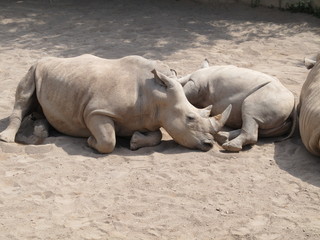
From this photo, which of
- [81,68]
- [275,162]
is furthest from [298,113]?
[81,68]

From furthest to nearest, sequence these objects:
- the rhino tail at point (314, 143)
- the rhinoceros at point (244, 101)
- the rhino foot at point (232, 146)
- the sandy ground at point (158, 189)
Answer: the rhinoceros at point (244, 101) → the rhino foot at point (232, 146) → the rhino tail at point (314, 143) → the sandy ground at point (158, 189)

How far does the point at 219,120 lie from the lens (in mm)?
5680

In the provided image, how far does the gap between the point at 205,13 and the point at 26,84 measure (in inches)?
259

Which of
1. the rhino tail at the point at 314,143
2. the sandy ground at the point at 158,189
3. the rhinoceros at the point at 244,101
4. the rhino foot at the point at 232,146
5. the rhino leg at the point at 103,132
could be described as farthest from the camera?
the rhinoceros at the point at 244,101

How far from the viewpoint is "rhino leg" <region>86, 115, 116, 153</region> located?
550cm

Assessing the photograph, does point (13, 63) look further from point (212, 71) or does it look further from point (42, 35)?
point (212, 71)

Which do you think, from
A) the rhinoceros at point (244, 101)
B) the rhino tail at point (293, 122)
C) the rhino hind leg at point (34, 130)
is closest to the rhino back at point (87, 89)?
the rhino hind leg at point (34, 130)

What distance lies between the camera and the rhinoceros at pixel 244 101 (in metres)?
5.77

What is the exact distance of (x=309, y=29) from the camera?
35.0 ft

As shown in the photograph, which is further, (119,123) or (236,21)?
(236,21)

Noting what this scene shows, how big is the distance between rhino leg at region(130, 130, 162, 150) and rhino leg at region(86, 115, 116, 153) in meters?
0.21

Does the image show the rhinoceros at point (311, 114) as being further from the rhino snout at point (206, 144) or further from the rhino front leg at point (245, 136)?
the rhino snout at point (206, 144)

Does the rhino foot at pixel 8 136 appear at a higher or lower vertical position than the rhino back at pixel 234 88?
lower

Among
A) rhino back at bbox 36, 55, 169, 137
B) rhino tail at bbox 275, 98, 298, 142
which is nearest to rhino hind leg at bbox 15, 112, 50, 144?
rhino back at bbox 36, 55, 169, 137
